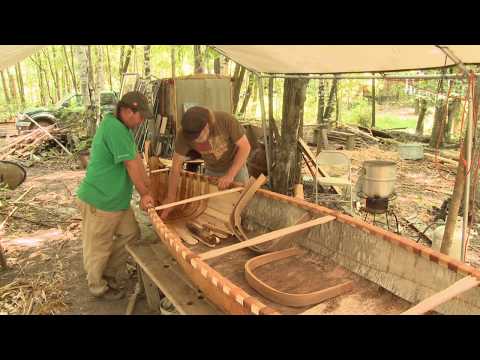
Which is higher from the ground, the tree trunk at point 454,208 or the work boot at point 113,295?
the tree trunk at point 454,208

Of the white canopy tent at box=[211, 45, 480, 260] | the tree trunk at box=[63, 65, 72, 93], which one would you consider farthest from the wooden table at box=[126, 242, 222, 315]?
the tree trunk at box=[63, 65, 72, 93]

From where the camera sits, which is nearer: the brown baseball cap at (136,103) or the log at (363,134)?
the brown baseball cap at (136,103)

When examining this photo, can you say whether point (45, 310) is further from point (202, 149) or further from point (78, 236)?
point (202, 149)

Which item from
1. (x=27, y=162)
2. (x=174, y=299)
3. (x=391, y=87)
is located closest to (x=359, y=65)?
(x=174, y=299)

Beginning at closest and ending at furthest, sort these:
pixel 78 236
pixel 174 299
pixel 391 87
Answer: pixel 174 299 → pixel 78 236 → pixel 391 87

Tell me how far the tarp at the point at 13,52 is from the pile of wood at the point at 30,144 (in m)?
8.13

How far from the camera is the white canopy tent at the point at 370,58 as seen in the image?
3.06 meters

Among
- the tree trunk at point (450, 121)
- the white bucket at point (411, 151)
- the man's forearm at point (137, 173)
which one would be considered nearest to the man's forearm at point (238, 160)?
the man's forearm at point (137, 173)

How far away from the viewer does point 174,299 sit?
2723 millimetres

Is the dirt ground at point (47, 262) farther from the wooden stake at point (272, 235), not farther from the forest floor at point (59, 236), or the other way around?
the wooden stake at point (272, 235)

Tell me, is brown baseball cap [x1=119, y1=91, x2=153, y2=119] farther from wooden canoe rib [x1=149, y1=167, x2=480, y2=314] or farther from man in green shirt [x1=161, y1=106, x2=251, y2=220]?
wooden canoe rib [x1=149, y1=167, x2=480, y2=314]

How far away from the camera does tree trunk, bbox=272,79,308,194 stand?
257 inches

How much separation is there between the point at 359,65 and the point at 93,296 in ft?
13.2

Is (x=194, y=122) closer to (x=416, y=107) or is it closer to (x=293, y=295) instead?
(x=293, y=295)
